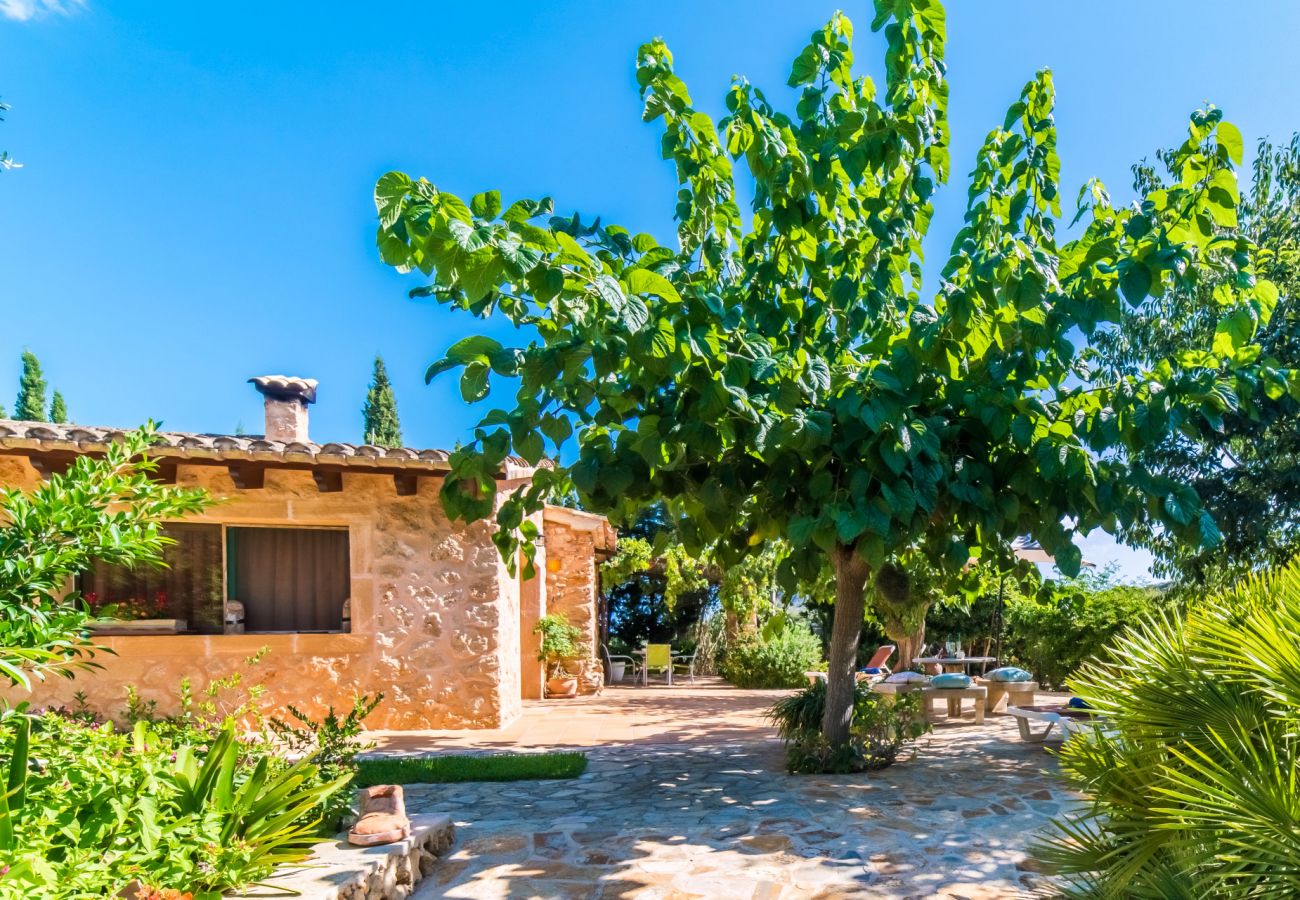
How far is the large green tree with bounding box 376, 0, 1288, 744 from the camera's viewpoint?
396 centimetres

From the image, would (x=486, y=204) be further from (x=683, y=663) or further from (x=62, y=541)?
(x=683, y=663)

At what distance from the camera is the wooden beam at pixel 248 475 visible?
816 cm

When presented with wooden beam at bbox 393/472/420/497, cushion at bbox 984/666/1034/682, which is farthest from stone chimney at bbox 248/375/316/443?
cushion at bbox 984/666/1034/682

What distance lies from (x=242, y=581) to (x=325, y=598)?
37.0 inches

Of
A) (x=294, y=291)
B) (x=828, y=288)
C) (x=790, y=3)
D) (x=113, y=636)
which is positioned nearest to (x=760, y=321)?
(x=828, y=288)

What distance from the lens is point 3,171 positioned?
203 inches

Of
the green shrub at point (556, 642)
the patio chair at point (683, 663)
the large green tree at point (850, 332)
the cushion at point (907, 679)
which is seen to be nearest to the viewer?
the large green tree at point (850, 332)

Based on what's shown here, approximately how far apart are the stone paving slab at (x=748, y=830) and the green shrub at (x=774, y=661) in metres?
7.13

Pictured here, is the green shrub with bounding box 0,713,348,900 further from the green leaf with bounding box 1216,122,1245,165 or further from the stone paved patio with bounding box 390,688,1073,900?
the green leaf with bounding box 1216,122,1245,165

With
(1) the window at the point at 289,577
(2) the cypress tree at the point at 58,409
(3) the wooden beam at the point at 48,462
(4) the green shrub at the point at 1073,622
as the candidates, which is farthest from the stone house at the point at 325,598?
(2) the cypress tree at the point at 58,409

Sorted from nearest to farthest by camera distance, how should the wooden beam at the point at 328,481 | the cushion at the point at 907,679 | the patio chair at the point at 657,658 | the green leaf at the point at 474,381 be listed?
the green leaf at the point at 474,381, the wooden beam at the point at 328,481, the cushion at the point at 907,679, the patio chair at the point at 657,658

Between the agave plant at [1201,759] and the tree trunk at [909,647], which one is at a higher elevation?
the agave plant at [1201,759]

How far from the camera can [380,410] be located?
27.5 m

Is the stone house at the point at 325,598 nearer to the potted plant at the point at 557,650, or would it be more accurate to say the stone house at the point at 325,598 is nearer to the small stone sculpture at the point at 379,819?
the potted plant at the point at 557,650
